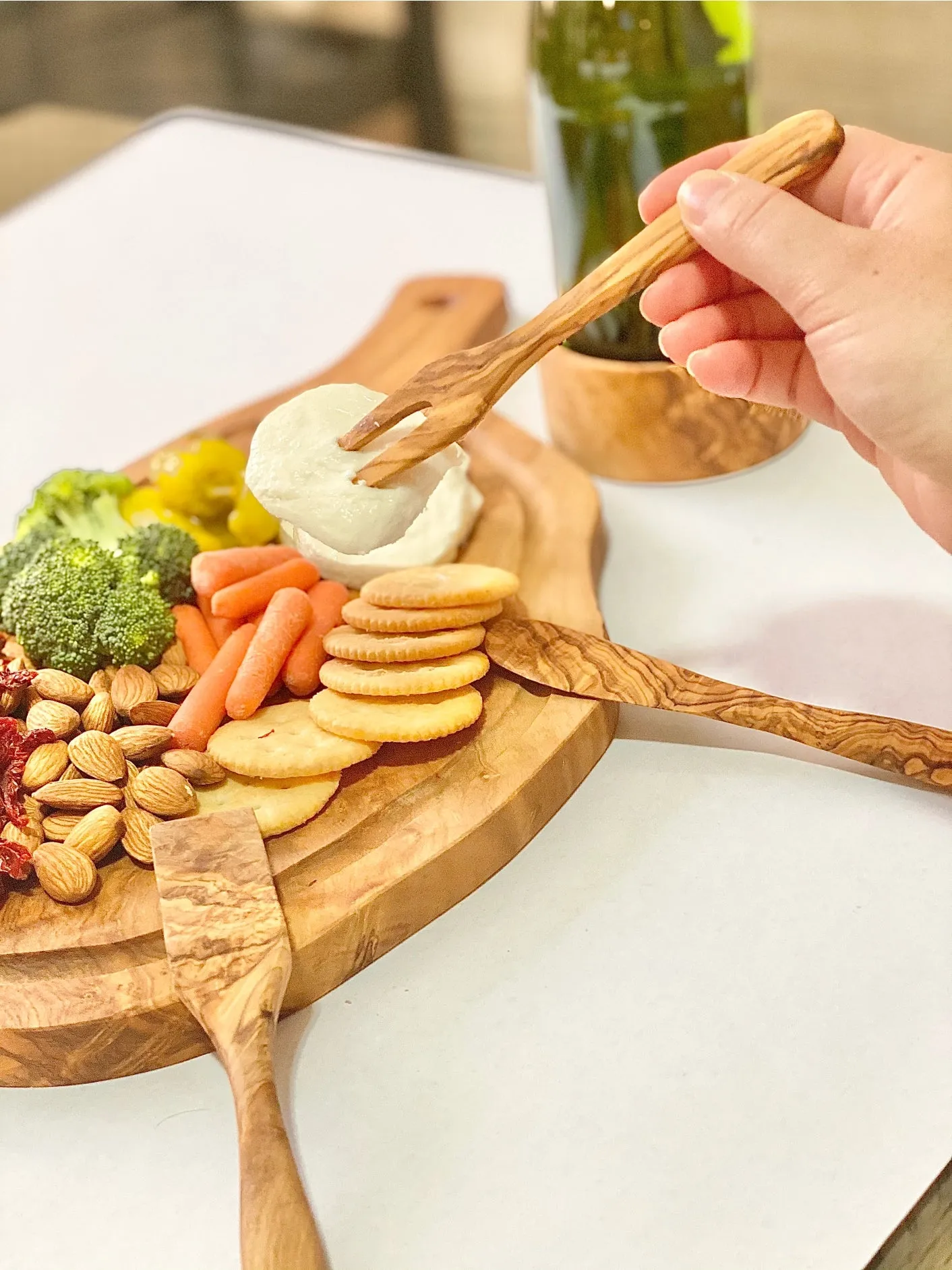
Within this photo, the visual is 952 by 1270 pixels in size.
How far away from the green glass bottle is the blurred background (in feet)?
11.9

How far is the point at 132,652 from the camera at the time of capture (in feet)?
4.74

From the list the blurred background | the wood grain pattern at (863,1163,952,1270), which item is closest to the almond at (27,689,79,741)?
the wood grain pattern at (863,1163,952,1270)

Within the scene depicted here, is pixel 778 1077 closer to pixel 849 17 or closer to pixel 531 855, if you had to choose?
pixel 531 855

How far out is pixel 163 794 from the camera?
4.14ft

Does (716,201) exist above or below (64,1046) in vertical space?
above

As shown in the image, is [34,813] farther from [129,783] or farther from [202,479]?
[202,479]

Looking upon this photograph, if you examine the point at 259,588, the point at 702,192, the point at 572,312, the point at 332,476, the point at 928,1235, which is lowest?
the point at 928,1235

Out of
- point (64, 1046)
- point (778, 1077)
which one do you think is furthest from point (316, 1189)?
point (778, 1077)

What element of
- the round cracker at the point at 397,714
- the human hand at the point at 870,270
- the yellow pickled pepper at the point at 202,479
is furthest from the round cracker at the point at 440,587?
the human hand at the point at 870,270

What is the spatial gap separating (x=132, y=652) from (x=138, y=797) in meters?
0.24

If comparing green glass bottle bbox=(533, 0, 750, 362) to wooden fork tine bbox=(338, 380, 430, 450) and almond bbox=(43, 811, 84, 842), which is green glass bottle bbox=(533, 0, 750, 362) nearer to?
wooden fork tine bbox=(338, 380, 430, 450)

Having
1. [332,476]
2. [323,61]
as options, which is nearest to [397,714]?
[332,476]

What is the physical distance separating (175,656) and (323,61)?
5050mm

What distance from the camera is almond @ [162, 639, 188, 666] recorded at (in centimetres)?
148
